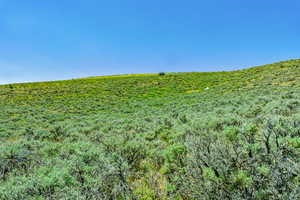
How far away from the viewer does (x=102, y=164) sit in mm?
3564

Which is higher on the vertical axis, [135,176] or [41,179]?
[41,179]

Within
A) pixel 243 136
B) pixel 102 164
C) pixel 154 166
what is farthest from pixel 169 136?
pixel 102 164

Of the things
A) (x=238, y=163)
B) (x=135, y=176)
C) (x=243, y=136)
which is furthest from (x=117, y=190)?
(x=243, y=136)

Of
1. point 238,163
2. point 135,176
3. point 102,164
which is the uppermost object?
point 238,163

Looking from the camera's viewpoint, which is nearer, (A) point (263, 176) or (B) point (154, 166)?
(A) point (263, 176)

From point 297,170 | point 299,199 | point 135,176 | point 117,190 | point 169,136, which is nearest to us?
point 299,199

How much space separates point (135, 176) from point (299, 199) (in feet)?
8.37

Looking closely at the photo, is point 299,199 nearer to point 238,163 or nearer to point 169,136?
point 238,163

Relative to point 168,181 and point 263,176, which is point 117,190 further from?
point 263,176

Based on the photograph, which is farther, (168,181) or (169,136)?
(169,136)

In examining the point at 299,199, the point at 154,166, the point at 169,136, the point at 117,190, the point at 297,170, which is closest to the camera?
the point at 299,199

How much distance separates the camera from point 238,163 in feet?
9.16

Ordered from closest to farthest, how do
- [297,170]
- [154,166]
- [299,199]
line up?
[299,199], [297,170], [154,166]

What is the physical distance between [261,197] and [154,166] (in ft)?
7.26
